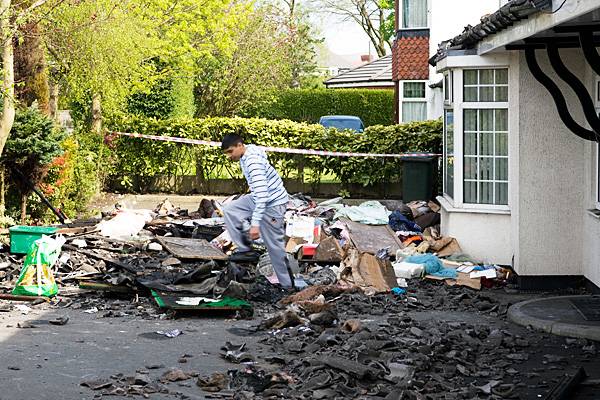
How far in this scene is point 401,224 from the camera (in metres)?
18.3

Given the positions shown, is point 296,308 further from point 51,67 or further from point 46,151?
point 51,67

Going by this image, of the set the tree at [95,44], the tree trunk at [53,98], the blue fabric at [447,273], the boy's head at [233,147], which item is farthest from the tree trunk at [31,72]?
the blue fabric at [447,273]

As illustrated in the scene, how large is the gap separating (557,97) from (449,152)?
373 cm

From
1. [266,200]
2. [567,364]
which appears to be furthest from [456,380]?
[266,200]

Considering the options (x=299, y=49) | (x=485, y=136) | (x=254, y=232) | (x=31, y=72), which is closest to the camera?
(x=254, y=232)

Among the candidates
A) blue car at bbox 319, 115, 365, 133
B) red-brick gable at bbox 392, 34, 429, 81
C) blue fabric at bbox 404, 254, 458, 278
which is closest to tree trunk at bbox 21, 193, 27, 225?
blue fabric at bbox 404, 254, 458, 278

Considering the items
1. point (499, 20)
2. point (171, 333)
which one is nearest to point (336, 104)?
point (499, 20)

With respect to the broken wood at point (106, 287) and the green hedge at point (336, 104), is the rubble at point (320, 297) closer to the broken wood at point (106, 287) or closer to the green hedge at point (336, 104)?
the broken wood at point (106, 287)

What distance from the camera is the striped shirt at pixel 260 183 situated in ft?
42.1

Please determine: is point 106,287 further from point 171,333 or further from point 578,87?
point 578,87

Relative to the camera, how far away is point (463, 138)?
15.6 m

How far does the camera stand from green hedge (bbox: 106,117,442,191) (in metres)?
23.5

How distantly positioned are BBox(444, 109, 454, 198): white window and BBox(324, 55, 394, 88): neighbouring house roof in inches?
1142

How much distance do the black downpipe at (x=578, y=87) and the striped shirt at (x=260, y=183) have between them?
139 inches
